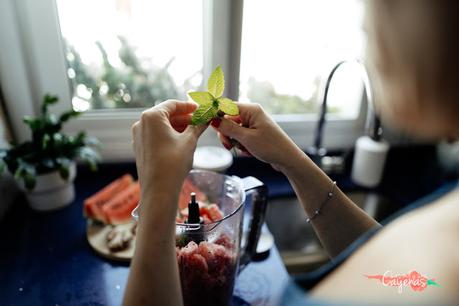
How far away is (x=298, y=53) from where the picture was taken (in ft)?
3.71

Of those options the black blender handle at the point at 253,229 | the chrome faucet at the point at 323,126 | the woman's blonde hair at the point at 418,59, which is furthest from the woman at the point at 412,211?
the chrome faucet at the point at 323,126

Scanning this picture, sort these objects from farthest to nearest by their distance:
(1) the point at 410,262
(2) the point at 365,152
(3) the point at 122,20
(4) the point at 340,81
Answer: (4) the point at 340,81
(2) the point at 365,152
(3) the point at 122,20
(1) the point at 410,262

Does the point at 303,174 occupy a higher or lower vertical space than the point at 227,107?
lower

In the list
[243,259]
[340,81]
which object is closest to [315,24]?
[340,81]

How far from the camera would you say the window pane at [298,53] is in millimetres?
1049

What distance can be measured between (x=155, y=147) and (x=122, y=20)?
64 centimetres

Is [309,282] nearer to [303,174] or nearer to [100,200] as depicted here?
[303,174]

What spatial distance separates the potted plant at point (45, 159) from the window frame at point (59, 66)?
146mm

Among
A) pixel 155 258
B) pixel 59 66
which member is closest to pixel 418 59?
pixel 155 258

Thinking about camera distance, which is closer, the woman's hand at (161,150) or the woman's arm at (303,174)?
the woman's hand at (161,150)

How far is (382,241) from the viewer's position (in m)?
0.42

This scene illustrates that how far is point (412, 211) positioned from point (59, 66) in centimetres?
96

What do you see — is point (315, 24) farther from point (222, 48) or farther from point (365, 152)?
point (365, 152)

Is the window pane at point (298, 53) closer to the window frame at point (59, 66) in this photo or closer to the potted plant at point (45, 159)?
the window frame at point (59, 66)
